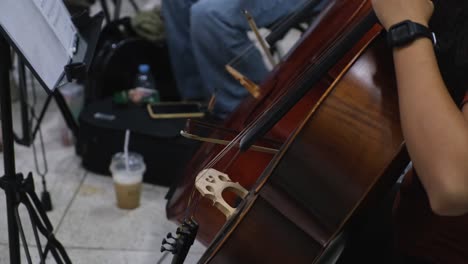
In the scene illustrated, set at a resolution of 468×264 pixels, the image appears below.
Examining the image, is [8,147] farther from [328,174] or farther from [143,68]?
[143,68]

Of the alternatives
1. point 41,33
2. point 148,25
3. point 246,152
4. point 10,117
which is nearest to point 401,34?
point 246,152

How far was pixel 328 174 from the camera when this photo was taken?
2.56 ft

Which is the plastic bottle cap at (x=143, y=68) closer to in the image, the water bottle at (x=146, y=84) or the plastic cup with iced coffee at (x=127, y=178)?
the water bottle at (x=146, y=84)

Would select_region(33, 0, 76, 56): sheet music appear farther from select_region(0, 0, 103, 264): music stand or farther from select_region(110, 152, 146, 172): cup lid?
select_region(110, 152, 146, 172): cup lid

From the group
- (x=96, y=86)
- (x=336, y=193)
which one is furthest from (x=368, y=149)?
(x=96, y=86)

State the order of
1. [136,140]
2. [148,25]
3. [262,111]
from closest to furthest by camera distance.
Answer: [262,111], [136,140], [148,25]

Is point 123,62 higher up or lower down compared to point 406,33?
lower down

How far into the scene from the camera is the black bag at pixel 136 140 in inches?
64.9

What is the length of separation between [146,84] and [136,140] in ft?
0.86

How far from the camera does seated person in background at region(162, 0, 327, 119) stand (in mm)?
1643

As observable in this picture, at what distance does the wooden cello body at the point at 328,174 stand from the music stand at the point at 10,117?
37 centimetres

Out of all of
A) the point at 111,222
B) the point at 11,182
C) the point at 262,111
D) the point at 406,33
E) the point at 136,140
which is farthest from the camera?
the point at 136,140

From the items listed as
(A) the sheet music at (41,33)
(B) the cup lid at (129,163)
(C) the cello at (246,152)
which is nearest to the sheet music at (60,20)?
(A) the sheet music at (41,33)

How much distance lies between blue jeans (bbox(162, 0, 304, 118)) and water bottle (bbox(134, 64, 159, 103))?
95mm
